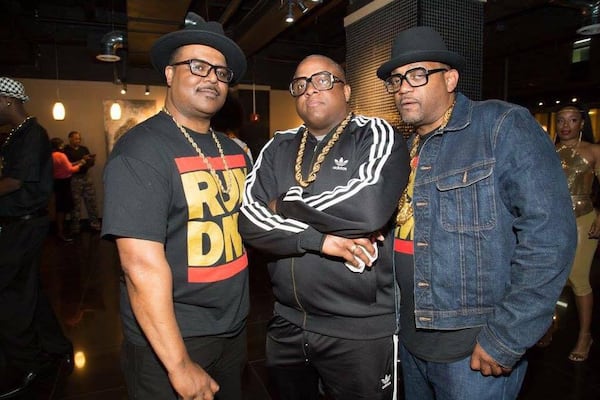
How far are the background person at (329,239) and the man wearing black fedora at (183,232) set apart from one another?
15 centimetres

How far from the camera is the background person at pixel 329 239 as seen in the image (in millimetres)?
1524

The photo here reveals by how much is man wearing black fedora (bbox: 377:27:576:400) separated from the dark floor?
1686 millimetres

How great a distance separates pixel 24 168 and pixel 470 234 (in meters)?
2.91

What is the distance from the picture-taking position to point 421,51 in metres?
1.61

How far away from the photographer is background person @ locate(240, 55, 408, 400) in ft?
5.00

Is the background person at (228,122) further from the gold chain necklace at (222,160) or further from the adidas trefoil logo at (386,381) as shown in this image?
the adidas trefoil logo at (386,381)

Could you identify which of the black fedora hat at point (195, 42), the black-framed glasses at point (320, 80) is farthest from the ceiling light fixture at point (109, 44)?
the black-framed glasses at point (320, 80)

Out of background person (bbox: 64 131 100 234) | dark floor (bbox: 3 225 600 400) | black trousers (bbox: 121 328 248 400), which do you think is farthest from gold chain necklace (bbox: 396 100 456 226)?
background person (bbox: 64 131 100 234)

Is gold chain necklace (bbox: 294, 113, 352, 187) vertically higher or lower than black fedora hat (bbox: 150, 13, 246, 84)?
lower

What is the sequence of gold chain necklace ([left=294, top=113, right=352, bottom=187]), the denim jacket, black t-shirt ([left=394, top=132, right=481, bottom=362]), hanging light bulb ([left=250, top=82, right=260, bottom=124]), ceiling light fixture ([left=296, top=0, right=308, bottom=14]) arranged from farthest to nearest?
hanging light bulb ([left=250, top=82, right=260, bottom=124]) → ceiling light fixture ([left=296, top=0, right=308, bottom=14]) → gold chain necklace ([left=294, top=113, right=352, bottom=187]) → black t-shirt ([left=394, top=132, right=481, bottom=362]) → the denim jacket

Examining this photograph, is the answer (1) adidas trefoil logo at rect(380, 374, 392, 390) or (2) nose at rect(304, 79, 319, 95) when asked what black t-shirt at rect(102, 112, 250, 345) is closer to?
(2) nose at rect(304, 79, 319, 95)

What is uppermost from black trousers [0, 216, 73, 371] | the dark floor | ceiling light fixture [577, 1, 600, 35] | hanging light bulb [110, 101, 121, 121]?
ceiling light fixture [577, 1, 600, 35]

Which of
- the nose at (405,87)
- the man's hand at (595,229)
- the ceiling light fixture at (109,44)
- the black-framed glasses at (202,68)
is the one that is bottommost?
the man's hand at (595,229)

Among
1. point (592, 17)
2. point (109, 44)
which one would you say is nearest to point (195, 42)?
point (592, 17)
